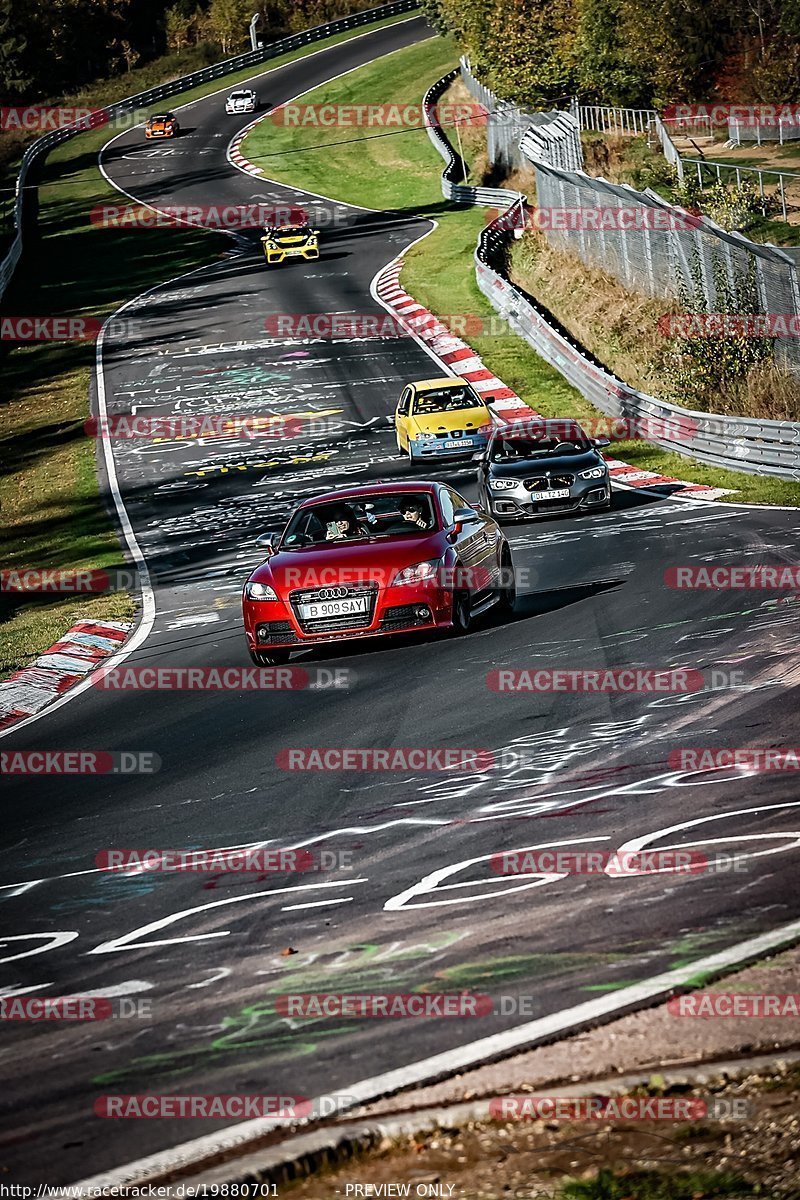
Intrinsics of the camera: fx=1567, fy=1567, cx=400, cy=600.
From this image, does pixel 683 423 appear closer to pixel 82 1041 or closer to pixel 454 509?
pixel 454 509

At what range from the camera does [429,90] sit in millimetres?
79500

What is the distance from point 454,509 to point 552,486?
23.2ft

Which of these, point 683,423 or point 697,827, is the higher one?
point 697,827

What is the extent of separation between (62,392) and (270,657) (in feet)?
91.3

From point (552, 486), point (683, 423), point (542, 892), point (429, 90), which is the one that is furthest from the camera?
point (429, 90)

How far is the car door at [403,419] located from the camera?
91.7 ft

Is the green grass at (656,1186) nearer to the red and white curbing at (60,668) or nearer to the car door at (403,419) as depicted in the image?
the red and white curbing at (60,668)

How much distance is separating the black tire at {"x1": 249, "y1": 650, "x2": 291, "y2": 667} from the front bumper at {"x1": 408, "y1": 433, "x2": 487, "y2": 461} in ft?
45.4

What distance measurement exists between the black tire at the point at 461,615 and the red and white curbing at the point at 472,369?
348 inches

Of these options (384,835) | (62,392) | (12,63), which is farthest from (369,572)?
(12,63)

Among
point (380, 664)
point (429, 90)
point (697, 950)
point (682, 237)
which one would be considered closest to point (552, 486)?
point (380, 664)

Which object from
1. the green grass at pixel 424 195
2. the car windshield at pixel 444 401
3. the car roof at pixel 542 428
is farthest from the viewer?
the car windshield at pixel 444 401

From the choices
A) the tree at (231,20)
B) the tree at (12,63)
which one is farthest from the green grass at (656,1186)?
the tree at (231,20)

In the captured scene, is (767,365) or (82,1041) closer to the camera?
(82,1041)
